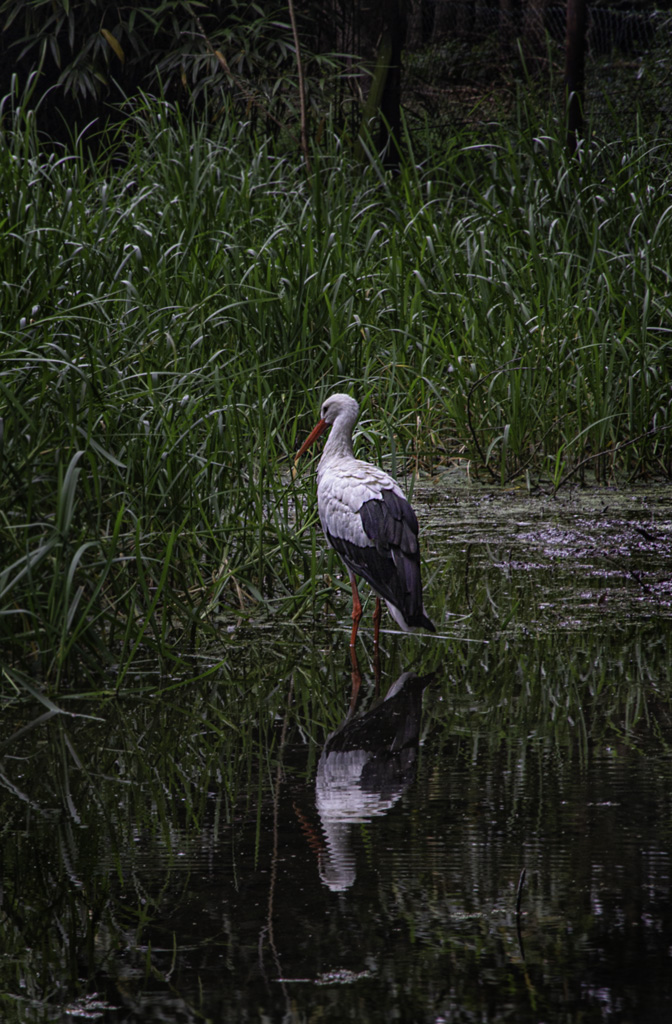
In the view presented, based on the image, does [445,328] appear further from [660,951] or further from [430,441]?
[660,951]

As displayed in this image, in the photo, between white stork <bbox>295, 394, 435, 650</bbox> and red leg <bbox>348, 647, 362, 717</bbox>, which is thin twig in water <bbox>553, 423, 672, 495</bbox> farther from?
red leg <bbox>348, 647, 362, 717</bbox>

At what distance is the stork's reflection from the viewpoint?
249 cm

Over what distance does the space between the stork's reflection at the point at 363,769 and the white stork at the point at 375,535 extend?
27 cm

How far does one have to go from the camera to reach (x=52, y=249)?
506cm

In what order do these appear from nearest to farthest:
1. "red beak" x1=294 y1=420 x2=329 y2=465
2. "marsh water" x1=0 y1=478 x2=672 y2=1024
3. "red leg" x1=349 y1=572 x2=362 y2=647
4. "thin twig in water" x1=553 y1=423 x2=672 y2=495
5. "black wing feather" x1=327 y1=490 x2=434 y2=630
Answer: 1. "marsh water" x1=0 y1=478 x2=672 y2=1024
2. "black wing feather" x1=327 y1=490 x2=434 y2=630
3. "red leg" x1=349 y1=572 x2=362 y2=647
4. "red beak" x1=294 y1=420 x2=329 y2=465
5. "thin twig in water" x1=553 y1=423 x2=672 y2=495

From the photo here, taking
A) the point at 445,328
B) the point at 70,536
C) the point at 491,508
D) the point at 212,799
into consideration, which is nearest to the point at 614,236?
the point at 445,328

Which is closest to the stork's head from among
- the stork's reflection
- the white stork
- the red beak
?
the red beak

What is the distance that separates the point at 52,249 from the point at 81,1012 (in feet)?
12.1

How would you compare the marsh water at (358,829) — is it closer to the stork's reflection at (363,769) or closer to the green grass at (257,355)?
the stork's reflection at (363,769)

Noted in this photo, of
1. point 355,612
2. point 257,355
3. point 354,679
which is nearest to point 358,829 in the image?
point 354,679

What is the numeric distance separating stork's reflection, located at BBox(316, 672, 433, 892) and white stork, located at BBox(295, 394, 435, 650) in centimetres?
27

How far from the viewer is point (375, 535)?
401cm

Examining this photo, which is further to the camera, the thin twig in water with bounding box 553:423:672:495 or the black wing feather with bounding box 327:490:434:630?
the thin twig in water with bounding box 553:423:672:495

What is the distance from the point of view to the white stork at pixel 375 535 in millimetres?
3854
